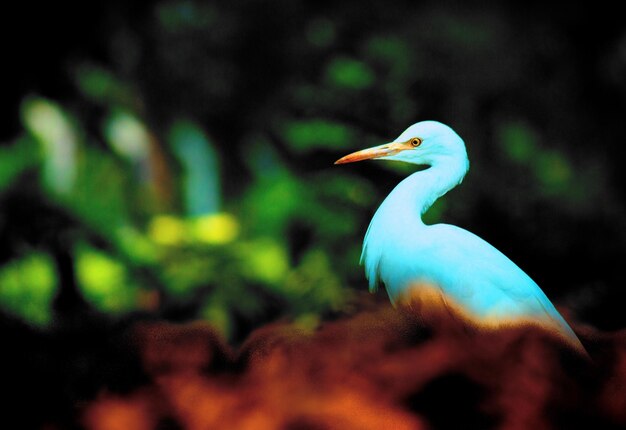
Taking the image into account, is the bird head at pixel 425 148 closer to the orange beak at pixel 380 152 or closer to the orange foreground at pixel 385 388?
the orange beak at pixel 380 152

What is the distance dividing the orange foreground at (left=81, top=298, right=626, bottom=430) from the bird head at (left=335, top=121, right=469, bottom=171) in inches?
12.8

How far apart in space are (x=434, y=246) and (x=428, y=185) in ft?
0.21

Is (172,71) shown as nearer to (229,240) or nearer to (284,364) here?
(229,240)

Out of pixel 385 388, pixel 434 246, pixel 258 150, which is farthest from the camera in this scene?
pixel 258 150

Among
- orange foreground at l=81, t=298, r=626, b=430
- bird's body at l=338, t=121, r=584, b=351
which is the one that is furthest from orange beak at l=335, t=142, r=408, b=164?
orange foreground at l=81, t=298, r=626, b=430

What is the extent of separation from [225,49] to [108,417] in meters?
1.60

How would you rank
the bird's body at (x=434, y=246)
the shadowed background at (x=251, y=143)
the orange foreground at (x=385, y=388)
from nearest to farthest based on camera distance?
the orange foreground at (x=385, y=388) → the bird's body at (x=434, y=246) → the shadowed background at (x=251, y=143)

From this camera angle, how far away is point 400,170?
1.17 m

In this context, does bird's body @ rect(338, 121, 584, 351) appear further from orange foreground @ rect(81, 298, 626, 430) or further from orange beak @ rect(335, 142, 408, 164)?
orange foreground @ rect(81, 298, 626, 430)

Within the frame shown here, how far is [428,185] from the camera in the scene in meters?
0.62

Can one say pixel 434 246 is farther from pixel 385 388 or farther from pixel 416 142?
pixel 385 388

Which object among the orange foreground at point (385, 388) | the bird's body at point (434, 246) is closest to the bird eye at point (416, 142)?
the bird's body at point (434, 246)

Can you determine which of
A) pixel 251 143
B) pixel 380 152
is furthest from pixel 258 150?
A: pixel 380 152

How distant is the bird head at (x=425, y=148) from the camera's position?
0.61 meters
